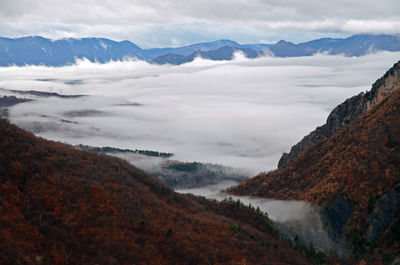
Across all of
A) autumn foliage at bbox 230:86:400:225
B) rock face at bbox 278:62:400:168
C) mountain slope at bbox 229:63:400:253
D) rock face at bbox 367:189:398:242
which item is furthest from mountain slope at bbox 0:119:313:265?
rock face at bbox 278:62:400:168

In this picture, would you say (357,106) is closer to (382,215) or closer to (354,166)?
(354,166)

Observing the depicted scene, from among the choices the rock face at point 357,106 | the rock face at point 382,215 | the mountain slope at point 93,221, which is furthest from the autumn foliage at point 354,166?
the mountain slope at point 93,221

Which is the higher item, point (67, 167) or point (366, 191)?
point (67, 167)

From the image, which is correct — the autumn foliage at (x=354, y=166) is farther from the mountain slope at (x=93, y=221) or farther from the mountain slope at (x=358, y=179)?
the mountain slope at (x=93, y=221)

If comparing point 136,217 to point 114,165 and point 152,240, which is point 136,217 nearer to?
point 152,240

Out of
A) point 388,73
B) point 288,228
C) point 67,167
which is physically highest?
point 388,73

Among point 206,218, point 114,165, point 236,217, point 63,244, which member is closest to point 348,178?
point 236,217

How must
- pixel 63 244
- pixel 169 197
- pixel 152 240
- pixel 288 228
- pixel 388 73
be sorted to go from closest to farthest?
pixel 63 244, pixel 152 240, pixel 169 197, pixel 288 228, pixel 388 73

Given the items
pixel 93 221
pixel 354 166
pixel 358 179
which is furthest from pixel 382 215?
pixel 93 221

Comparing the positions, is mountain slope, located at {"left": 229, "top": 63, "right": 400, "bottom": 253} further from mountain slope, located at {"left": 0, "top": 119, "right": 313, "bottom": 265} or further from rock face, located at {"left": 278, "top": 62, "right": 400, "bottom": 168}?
rock face, located at {"left": 278, "top": 62, "right": 400, "bottom": 168}
